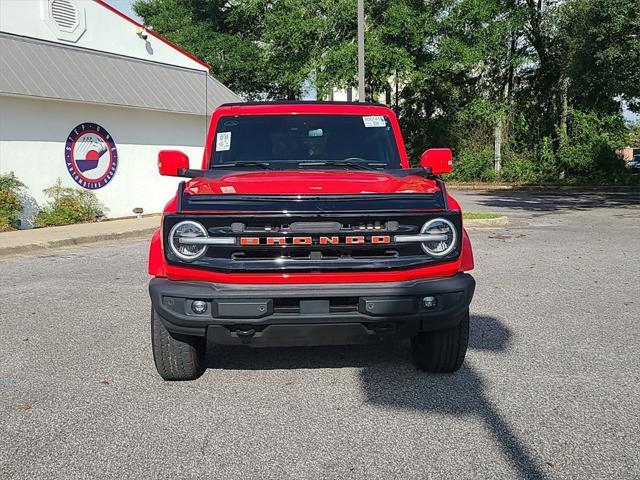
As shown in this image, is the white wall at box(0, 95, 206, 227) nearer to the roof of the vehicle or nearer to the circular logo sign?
the circular logo sign

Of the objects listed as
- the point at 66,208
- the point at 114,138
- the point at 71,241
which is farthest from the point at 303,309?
the point at 114,138

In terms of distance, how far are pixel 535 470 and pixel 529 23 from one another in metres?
29.1

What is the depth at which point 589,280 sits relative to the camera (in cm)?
803

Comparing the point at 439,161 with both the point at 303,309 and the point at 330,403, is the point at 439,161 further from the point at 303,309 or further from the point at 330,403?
the point at 330,403

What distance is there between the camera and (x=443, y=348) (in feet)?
14.3

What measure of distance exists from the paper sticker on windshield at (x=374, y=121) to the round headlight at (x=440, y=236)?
5.74 ft

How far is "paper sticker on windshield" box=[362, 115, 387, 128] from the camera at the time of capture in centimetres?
543

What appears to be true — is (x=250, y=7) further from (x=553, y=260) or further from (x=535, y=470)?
(x=535, y=470)

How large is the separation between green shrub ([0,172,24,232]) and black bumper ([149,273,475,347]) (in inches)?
454

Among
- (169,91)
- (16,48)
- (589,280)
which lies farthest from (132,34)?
(589,280)

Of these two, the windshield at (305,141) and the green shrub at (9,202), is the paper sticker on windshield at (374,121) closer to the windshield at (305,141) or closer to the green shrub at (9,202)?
the windshield at (305,141)

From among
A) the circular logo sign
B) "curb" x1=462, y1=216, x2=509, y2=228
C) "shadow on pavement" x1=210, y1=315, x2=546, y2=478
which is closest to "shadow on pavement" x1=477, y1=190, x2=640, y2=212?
"curb" x1=462, y1=216, x2=509, y2=228

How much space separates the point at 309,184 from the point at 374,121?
1614mm

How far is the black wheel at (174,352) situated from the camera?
4195 millimetres
